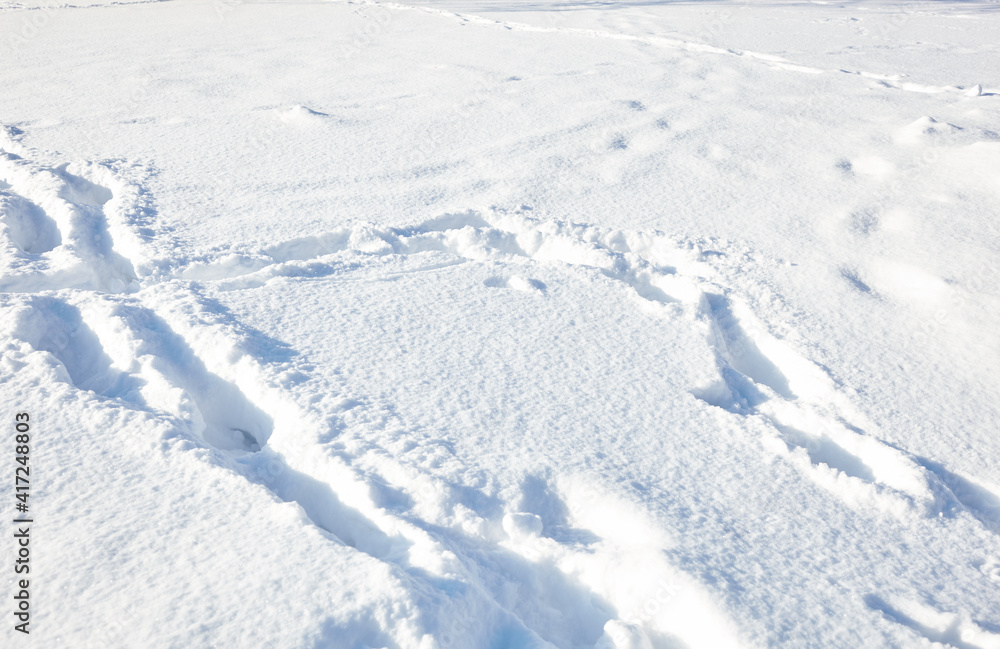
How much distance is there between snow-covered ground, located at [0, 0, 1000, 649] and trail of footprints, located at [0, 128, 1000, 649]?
0.01m

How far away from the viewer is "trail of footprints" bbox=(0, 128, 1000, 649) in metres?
1.68

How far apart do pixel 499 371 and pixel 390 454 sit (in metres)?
0.56

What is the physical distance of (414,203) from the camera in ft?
11.7

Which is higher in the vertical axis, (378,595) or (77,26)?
(77,26)

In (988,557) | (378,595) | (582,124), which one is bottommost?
(988,557)

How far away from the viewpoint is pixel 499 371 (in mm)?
2340

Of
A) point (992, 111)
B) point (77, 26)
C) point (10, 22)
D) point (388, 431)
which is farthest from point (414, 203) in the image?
point (10, 22)

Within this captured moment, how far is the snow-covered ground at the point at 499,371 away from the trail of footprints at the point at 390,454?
11 mm

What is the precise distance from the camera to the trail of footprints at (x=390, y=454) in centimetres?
168

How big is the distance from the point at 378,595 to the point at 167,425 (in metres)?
0.91

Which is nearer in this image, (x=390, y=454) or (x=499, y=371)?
(x=390, y=454)

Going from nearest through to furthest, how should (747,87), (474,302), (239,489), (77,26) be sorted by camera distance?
(239,489)
(474,302)
(747,87)
(77,26)

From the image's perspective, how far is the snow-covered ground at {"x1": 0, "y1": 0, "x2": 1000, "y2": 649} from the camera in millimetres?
1605

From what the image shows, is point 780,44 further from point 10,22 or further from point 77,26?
point 10,22
